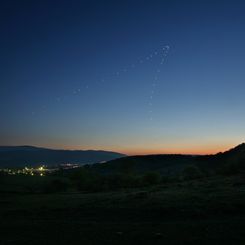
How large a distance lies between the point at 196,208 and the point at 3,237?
14.7 meters

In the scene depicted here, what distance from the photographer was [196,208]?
1164 inches

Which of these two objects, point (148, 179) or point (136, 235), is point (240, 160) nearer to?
point (148, 179)

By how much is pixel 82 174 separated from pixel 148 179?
91.9ft

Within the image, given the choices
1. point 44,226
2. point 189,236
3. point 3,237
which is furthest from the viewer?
point 44,226

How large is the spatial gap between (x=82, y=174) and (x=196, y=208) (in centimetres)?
9837

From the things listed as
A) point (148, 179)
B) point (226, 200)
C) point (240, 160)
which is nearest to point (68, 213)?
point (226, 200)

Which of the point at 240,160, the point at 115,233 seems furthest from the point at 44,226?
the point at 240,160

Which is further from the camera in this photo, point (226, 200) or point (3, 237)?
point (226, 200)

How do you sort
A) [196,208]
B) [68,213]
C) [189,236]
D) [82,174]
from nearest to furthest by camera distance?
1. [189,236]
2. [196,208]
3. [68,213]
4. [82,174]

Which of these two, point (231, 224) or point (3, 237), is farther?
point (231, 224)

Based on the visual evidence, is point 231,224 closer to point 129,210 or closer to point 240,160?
point 129,210

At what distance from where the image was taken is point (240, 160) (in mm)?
112250

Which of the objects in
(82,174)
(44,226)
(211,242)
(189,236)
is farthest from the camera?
(82,174)

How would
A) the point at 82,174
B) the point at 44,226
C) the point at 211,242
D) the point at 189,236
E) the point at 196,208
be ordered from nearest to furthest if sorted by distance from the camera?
1. the point at 211,242
2. the point at 189,236
3. the point at 44,226
4. the point at 196,208
5. the point at 82,174
